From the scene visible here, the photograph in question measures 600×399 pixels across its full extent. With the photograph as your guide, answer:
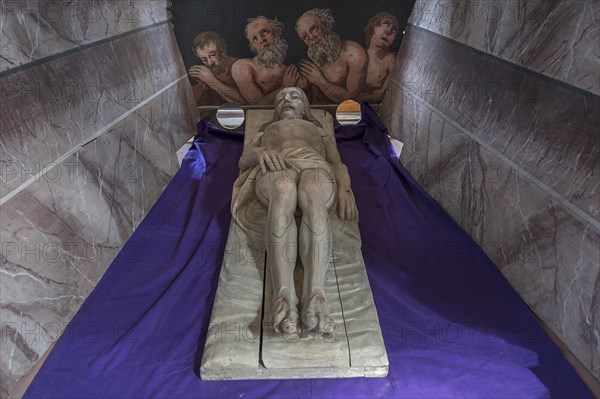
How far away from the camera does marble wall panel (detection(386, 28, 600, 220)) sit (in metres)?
2.64

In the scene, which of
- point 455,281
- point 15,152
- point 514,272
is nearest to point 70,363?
point 15,152

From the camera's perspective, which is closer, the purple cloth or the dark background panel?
the purple cloth

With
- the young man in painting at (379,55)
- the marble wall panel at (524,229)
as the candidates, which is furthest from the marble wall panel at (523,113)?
the young man in painting at (379,55)

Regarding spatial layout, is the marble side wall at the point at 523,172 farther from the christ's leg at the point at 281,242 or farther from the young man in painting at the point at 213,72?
the young man in painting at the point at 213,72

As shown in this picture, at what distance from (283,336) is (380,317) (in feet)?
2.54

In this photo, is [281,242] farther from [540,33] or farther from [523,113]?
[540,33]

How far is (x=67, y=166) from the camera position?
321 cm

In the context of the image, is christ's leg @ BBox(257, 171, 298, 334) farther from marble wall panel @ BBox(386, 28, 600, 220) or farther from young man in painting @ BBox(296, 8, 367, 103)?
young man in painting @ BBox(296, 8, 367, 103)

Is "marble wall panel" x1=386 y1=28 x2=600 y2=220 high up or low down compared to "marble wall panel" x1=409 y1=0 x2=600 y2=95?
down

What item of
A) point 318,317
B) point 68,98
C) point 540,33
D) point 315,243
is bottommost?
point 318,317

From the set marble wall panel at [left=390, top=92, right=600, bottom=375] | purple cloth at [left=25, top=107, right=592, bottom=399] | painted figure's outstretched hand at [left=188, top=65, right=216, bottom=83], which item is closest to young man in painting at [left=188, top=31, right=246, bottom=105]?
painted figure's outstretched hand at [left=188, top=65, right=216, bottom=83]


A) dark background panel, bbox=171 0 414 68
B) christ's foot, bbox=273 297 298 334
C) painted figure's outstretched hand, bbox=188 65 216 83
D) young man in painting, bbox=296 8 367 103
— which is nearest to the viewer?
christ's foot, bbox=273 297 298 334

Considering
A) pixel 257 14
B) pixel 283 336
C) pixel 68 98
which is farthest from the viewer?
pixel 257 14

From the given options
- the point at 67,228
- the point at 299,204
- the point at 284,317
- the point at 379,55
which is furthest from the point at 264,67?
the point at 284,317
